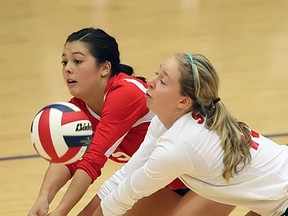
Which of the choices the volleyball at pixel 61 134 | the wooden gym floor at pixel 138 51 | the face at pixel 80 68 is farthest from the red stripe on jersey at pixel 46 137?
the wooden gym floor at pixel 138 51

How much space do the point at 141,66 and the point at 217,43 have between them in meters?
0.81

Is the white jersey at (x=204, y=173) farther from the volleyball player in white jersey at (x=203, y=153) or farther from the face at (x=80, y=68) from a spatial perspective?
the face at (x=80, y=68)

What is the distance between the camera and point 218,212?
2.64 meters

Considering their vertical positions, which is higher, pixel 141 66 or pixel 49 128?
pixel 49 128

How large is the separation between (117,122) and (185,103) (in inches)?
16.3

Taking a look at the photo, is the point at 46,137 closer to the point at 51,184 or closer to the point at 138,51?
the point at 51,184

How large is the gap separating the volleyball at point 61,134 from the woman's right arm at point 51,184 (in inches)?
10.6

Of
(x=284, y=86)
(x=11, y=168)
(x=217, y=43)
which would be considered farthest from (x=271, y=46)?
(x=11, y=168)

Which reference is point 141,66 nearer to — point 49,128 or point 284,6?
point 284,6

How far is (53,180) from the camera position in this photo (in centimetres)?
295

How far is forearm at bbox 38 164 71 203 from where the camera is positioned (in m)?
2.91

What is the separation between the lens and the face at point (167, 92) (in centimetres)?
243

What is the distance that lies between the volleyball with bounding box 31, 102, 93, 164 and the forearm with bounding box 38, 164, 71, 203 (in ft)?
0.94

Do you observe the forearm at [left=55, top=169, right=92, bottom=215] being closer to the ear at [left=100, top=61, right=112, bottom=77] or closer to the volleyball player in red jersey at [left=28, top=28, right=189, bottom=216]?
the volleyball player in red jersey at [left=28, top=28, right=189, bottom=216]
